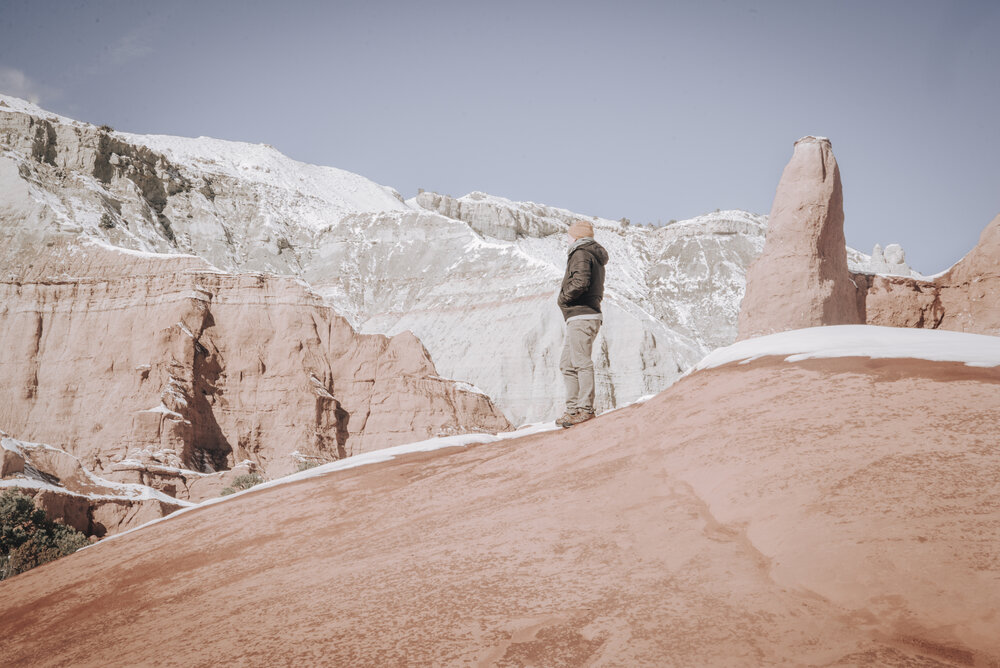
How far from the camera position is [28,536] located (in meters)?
18.8

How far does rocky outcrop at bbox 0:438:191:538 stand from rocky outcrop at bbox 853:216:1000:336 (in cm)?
2340

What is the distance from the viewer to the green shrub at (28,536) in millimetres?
17016

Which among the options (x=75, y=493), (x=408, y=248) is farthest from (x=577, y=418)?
(x=408, y=248)

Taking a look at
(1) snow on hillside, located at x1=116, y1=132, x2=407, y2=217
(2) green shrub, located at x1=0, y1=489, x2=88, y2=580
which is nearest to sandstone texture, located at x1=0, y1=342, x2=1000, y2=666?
(2) green shrub, located at x1=0, y1=489, x2=88, y2=580

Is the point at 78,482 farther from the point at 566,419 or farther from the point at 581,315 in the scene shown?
the point at 581,315

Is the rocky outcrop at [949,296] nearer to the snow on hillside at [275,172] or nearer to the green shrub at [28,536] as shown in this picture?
the green shrub at [28,536]

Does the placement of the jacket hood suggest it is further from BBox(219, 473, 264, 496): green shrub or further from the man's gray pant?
BBox(219, 473, 264, 496): green shrub

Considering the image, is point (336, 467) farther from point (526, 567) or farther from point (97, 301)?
point (97, 301)

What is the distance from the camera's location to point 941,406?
356cm

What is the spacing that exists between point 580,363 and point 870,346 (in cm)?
246

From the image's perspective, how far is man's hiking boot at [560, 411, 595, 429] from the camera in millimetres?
→ 6402

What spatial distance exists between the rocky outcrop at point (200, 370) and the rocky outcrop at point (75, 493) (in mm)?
4570

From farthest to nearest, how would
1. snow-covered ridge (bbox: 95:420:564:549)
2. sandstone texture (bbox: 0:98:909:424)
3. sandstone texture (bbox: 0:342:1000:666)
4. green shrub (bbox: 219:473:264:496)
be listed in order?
1. sandstone texture (bbox: 0:98:909:424)
2. green shrub (bbox: 219:473:264:496)
3. snow-covered ridge (bbox: 95:420:564:549)
4. sandstone texture (bbox: 0:342:1000:666)

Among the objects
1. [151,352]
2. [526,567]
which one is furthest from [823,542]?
[151,352]
